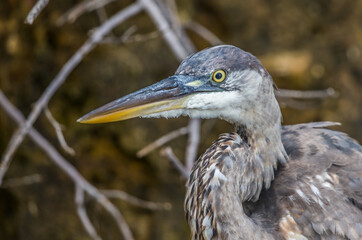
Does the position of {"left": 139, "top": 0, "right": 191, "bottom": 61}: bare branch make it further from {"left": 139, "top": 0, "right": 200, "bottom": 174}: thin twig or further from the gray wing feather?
the gray wing feather

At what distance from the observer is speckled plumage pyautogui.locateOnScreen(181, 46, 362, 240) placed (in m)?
1.98

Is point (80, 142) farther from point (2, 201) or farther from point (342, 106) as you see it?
point (342, 106)

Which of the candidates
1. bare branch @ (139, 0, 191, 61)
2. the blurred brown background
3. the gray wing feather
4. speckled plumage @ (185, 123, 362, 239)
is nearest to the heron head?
speckled plumage @ (185, 123, 362, 239)

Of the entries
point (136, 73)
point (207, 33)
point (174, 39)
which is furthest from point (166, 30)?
point (136, 73)

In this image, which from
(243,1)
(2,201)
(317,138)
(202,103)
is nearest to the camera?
(202,103)

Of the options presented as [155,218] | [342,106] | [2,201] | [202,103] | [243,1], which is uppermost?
[243,1]

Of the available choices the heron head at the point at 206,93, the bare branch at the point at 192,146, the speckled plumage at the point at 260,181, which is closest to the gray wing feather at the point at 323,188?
the speckled plumage at the point at 260,181

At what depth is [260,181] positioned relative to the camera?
6.85 feet

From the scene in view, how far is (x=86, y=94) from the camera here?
4.14m

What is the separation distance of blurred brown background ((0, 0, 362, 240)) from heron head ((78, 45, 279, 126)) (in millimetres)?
2040

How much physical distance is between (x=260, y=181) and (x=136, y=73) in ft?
7.20

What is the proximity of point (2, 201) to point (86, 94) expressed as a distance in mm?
1241

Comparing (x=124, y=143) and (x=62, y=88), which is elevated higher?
(x=62, y=88)

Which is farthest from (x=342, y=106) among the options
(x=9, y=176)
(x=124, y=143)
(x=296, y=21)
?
(x=9, y=176)
